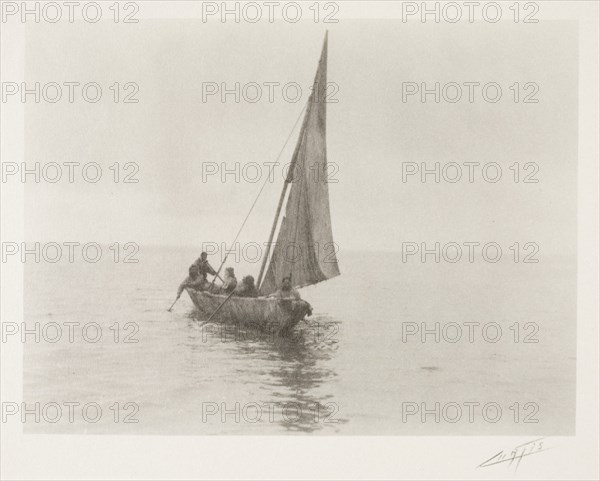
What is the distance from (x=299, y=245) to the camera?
647 centimetres

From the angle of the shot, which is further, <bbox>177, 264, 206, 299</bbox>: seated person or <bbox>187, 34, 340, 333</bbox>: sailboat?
<bbox>187, 34, 340, 333</bbox>: sailboat

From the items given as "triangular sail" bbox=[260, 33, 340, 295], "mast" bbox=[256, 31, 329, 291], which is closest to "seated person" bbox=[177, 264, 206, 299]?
"mast" bbox=[256, 31, 329, 291]

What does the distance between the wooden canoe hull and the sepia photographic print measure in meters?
0.67

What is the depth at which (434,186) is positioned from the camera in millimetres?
5324

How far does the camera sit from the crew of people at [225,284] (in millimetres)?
Result: 5445

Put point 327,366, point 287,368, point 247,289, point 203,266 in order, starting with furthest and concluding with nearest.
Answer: point 247,289 < point 287,368 < point 203,266 < point 327,366

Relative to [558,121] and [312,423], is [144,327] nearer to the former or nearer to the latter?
[312,423]

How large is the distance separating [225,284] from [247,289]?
526 mm

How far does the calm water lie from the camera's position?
16.7ft

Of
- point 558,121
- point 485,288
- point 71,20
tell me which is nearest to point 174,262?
point 71,20

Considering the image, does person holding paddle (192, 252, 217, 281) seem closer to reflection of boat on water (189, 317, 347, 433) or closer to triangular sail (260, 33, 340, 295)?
reflection of boat on water (189, 317, 347, 433)
